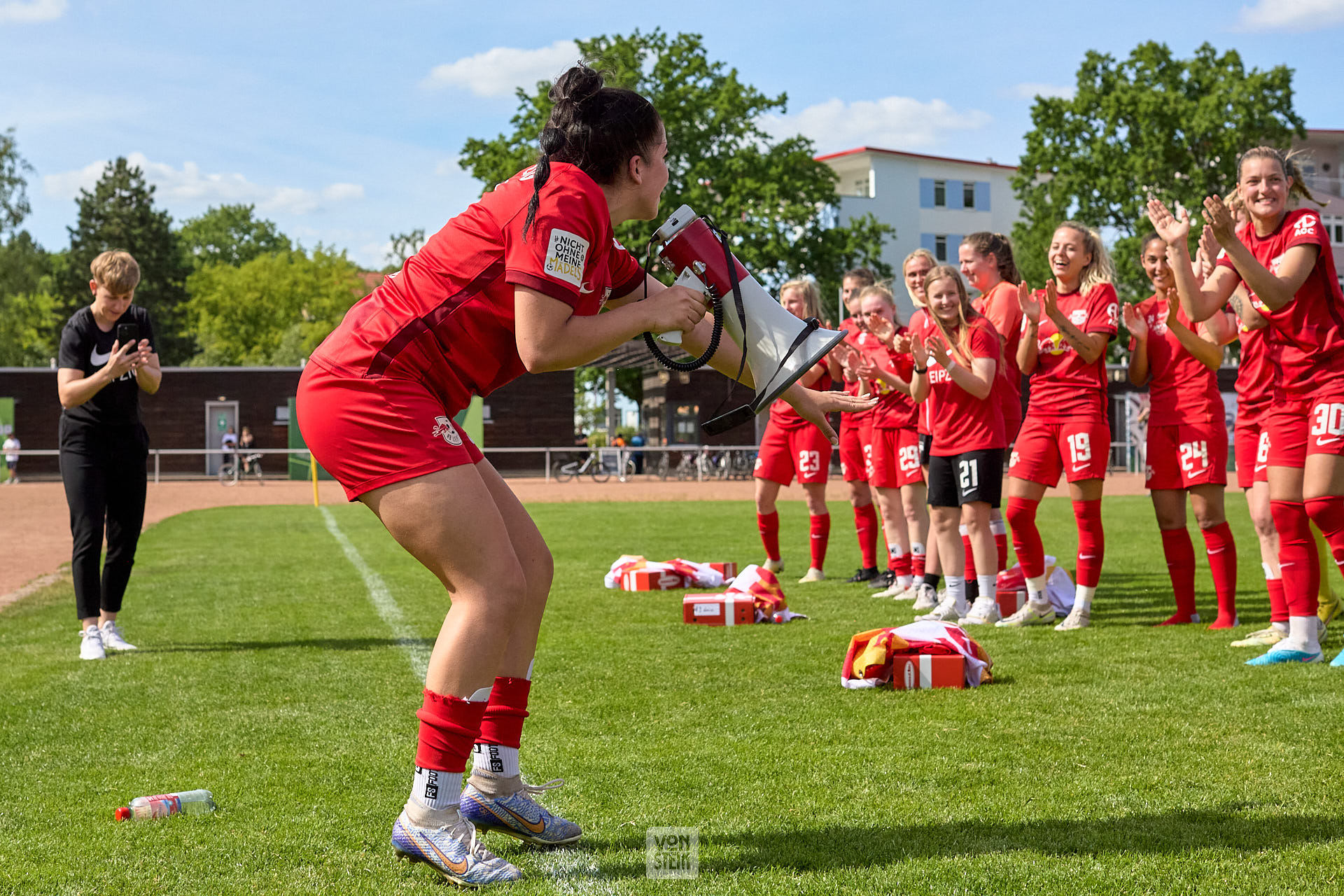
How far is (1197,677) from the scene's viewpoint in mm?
5504

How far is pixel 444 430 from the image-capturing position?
309cm

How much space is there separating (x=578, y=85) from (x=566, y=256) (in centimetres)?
50

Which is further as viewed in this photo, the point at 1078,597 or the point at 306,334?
the point at 306,334

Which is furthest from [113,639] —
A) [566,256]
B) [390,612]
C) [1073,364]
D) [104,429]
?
[1073,364]

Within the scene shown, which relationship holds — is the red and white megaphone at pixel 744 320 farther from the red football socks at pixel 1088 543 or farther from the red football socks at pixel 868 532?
the red football socks at pixel 868 532

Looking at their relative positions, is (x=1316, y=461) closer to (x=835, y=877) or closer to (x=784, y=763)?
(x=784, y=763)

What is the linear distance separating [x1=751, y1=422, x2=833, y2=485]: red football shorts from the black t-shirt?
4.81 meters

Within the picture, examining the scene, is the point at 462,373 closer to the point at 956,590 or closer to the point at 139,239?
the point at 956,590

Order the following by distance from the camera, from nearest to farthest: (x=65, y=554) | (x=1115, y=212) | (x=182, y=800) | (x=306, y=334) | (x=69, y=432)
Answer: (x=182, y=800), (x=69, y=432), (x=65, y=554), (x=1115, y=212), (x=306, y=334)

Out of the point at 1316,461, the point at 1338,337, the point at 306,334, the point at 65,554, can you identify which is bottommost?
the point at 65,554

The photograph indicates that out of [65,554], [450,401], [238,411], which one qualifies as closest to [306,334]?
[238,411]

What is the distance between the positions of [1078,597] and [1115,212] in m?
43.8

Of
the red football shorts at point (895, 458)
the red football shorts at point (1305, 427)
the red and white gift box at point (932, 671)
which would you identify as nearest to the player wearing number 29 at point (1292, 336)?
the red football shorts at point (1305, 427)

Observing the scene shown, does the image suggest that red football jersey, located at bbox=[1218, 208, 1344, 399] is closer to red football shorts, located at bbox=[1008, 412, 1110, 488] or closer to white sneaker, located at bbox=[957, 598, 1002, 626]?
red football shorts, located at bbox=[1008, 412, 1110, 488]
